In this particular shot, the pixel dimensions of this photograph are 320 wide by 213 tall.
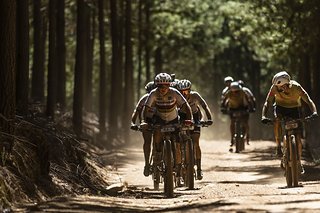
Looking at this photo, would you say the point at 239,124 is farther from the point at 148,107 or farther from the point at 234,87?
the point at 148,107

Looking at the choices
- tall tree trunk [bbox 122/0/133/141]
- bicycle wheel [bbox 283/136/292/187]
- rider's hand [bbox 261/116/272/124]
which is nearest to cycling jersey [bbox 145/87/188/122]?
rider's hand [bbox 261/116/272/124]

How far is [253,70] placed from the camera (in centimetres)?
6053

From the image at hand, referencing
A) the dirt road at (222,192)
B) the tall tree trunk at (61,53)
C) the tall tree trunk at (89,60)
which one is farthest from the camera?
the tall tree trunk at (89,60)

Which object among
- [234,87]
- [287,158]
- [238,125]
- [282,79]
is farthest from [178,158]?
[238,125]

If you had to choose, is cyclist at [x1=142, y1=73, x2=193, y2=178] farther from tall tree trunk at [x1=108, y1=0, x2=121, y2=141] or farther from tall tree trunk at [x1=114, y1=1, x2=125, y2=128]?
tall tree trunk at [x1=114, y1=1, x2=125, y2=128]

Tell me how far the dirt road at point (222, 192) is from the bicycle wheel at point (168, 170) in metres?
0.17

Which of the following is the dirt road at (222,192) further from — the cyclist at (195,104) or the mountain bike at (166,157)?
the cyclist at (195,104)

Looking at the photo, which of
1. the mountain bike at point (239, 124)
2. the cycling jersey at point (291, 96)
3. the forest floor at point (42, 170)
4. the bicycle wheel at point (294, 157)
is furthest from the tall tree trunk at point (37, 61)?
the bicycle wheel at point (294, 157)

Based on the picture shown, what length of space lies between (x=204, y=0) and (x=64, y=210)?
133 feet

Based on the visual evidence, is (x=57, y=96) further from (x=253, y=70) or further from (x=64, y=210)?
(x=253, y=70)

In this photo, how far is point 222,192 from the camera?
581 inches

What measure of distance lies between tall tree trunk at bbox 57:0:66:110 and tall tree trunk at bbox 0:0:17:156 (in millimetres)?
13177

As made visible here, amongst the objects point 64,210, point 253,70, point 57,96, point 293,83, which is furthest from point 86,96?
point 64,210

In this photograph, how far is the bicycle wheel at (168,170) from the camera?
14.2 meters
